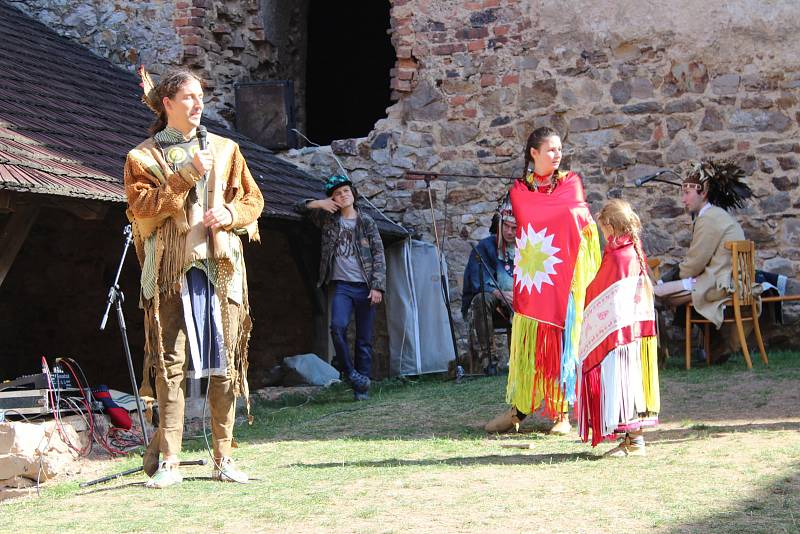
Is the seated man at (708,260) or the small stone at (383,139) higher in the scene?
the small stone at (383,139)

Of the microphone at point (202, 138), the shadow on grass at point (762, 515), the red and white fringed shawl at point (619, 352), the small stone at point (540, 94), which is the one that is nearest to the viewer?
the shadow on grass at point (762, 515)

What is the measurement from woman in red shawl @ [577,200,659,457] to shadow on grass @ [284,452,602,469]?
14cm

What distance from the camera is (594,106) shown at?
10289 mm

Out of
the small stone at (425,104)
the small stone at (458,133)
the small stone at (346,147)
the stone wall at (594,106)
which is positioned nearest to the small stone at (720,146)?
the stone wall at (594,106)

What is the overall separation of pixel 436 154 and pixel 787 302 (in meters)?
3.42

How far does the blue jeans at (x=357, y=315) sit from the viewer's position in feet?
28.1

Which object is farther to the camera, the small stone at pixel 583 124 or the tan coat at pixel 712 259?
the small stone at pixel 583 124

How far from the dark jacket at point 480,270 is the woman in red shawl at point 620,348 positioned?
3.57m

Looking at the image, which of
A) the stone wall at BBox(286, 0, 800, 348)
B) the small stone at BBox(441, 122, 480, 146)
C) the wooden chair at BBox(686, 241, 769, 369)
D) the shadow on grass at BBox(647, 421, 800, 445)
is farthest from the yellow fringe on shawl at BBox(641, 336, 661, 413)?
the small stone at BBox(441, 122, 480, 146)

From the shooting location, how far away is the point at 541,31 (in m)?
10.4

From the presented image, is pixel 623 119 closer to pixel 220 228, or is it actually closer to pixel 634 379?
pixel 634 379

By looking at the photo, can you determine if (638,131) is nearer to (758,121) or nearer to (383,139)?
(758,121)

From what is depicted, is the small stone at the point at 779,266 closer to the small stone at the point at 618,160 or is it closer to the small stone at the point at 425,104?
the small stone at the point at 618,160

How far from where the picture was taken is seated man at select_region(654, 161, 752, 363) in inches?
335
